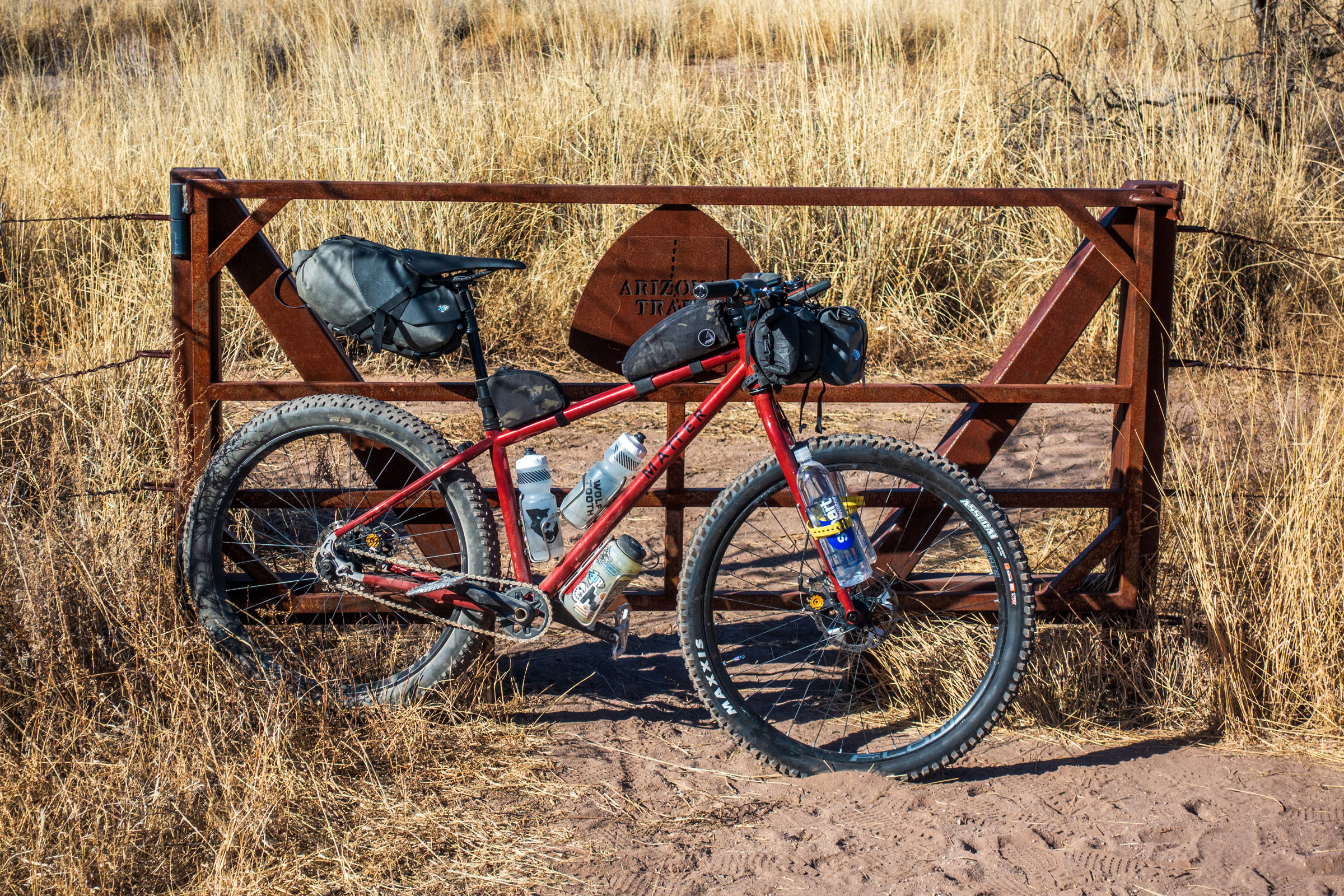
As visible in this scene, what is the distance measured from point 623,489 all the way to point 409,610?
2.22 feet

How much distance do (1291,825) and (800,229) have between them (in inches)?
208

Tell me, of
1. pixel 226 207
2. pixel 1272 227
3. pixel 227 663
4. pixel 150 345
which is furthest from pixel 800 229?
pixel 227 663

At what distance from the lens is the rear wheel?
3.29 m

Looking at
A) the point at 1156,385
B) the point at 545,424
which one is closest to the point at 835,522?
the point at 545,424

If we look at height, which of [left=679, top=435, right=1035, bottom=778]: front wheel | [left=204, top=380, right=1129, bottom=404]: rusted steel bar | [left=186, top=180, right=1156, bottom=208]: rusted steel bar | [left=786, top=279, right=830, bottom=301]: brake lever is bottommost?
[left=679, top=435, right=1035, bottom=778]: front wheel

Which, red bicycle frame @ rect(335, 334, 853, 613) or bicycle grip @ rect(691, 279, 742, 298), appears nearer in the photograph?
bicycle grip @ rect(691, 279, 742, 298)

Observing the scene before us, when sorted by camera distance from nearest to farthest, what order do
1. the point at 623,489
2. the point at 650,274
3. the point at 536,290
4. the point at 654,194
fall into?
1. the point at 623,489
2. the point at 654,194
3. the point at 650,274
4. the point at 536,290

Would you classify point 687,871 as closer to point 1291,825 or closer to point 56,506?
point 1291,825

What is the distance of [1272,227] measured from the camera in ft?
23.5

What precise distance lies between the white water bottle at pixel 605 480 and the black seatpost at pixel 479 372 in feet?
0.93

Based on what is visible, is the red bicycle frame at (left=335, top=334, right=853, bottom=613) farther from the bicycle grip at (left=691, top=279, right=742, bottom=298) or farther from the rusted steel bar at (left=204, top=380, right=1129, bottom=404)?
the rusted steel bar at (left=204, top=380, right=1129, bottom=404)

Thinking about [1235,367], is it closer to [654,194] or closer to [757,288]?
[757,288]

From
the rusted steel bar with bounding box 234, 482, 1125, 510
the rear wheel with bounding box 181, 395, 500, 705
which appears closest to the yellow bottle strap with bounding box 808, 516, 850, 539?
the rusted steel bar with bounding box 234, 482, 1125, 510

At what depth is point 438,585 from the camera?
3270 mm
